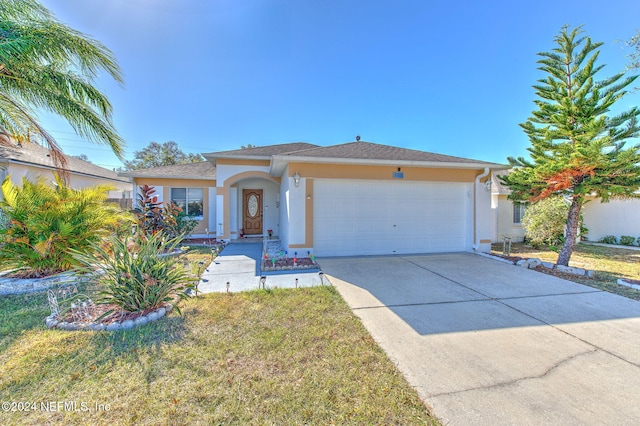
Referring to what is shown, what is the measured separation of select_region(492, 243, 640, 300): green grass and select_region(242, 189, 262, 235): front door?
11512 mm

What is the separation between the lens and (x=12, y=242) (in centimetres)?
535

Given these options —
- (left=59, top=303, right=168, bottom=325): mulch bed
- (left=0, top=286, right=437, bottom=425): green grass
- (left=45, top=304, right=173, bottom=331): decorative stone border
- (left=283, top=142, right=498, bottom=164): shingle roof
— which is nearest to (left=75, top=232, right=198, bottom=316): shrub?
(left=59, top=303, right=168, bottom=325): mulch bed

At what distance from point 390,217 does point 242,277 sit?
5.32 m

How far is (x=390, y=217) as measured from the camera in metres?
8.90

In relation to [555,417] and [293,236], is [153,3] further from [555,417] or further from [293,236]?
[555,417]

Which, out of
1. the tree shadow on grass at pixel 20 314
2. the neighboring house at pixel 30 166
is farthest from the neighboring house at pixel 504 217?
the neighboring house at pixel 30 166

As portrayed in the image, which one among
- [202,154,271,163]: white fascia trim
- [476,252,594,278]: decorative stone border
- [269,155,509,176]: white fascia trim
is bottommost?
[476,252,594,278]: decorative stone border

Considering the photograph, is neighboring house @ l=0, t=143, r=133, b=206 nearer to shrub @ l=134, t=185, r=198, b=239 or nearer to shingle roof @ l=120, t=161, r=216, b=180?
shrub @ l=134, t=185, r=198, b=239

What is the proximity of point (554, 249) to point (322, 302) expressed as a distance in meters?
11.0

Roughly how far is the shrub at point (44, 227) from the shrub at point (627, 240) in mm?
20538

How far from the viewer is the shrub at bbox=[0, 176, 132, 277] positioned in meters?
5.43

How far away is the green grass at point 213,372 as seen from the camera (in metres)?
2.17

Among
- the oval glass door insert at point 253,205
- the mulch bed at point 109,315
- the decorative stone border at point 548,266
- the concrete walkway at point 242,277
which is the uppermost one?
the oval glass door insert at point 253,205

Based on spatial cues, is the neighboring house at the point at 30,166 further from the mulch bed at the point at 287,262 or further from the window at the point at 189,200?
the mulch bed at the point at 287,262
